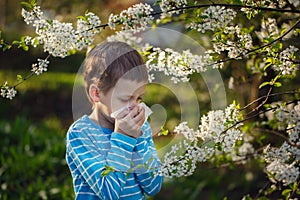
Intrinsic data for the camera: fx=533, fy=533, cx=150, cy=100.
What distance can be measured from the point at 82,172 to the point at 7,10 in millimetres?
7784

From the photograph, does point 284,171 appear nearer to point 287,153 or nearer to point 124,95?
point 287,153

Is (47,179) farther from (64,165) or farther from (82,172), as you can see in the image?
(82,172)

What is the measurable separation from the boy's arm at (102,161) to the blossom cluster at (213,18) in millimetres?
509

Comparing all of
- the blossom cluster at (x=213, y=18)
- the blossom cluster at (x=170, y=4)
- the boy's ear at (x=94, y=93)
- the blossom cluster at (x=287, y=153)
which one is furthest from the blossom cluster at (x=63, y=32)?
the blossom cluster at (x=287, y=153)

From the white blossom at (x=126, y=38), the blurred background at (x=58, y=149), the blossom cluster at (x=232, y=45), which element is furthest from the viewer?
the blurred background at (x=58, y=149)

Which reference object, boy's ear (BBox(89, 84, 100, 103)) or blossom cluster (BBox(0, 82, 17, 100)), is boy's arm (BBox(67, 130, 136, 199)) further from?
A: blossom cluster (BBox(0, 82, 17, 100))

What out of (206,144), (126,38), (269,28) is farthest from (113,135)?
(269,28)

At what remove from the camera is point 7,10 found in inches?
365

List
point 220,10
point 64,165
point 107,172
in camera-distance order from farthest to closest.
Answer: point 64,165, point 220,10, point 107,172

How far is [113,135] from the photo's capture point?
2043mm

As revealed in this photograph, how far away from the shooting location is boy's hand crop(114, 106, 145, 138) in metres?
2.01

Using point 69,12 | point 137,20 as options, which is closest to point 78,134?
point 137,20

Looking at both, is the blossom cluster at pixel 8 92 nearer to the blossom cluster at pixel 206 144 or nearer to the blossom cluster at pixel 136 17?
the blossom cluster at pixel 136 17

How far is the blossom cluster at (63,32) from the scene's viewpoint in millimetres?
2104
